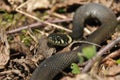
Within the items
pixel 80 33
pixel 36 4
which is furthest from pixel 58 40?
pixel 36 4

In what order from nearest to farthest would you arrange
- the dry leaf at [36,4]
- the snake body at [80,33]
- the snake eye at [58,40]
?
1. the snake body at [80,33]
2. the snake eye at [58,40]
3. the dry leaf at [36,4]

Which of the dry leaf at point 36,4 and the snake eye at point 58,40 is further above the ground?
the dry leaf at point 36,4

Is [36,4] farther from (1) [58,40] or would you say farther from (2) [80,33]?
(1) [58,40]

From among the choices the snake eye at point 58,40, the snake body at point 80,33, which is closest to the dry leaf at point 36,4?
the snake body at point 80,33

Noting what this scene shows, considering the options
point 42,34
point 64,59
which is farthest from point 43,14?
point 64,59

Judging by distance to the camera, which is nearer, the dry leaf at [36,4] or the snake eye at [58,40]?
the snake eye at [58,40]

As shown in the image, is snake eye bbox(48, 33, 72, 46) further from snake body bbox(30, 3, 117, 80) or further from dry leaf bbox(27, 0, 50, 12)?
dry leaf bbox(27, 0, 50, 12)

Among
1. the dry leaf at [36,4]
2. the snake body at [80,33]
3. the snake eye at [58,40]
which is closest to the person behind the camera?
the snake body at [80,33]

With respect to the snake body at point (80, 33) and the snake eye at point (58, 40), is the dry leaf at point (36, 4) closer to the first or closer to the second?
the snake body at point (80, 33)
